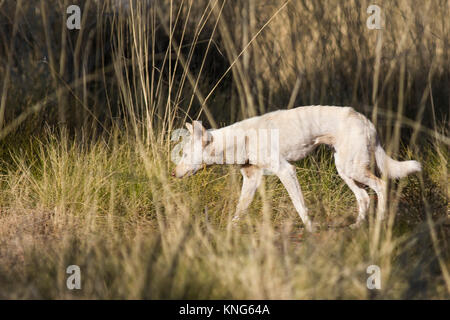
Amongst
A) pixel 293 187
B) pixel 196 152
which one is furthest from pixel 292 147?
pixel 196 152

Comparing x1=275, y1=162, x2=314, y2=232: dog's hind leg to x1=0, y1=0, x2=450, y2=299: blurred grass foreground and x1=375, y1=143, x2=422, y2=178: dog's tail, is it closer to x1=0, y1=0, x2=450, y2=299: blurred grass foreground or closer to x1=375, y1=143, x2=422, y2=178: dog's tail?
x1=0, y1=0, x2=450, y2=299: blurred grass foreground

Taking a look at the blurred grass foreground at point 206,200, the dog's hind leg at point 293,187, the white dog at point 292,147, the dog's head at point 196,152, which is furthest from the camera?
the dog's head at point 196,152

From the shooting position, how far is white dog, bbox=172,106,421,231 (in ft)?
15.2

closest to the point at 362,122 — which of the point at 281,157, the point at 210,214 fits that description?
the point at 281,157

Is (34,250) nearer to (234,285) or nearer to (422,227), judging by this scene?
(234,285)

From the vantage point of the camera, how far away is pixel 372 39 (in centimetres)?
693

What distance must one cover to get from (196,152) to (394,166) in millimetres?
1404

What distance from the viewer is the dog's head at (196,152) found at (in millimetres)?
4766

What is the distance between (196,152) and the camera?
4793 millimetres

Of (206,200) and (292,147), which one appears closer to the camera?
(292,147)

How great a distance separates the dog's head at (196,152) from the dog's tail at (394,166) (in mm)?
1218

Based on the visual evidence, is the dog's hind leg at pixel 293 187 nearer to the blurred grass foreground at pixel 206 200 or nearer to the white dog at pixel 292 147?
the white dog at pixel 292 147

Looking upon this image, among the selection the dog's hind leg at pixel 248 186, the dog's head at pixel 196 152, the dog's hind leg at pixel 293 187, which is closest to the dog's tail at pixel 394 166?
the dog's hind leg at pixel 293 187

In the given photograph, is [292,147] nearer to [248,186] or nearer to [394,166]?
[248,186]
